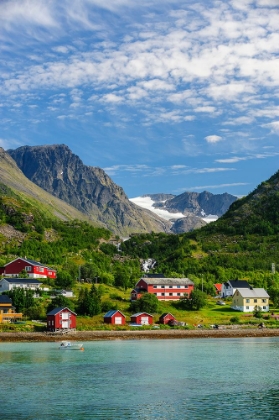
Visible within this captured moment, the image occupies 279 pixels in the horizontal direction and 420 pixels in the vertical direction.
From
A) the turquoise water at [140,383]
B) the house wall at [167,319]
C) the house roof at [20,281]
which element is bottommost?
the turquoise water at [140,383]

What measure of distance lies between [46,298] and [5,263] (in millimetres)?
43948

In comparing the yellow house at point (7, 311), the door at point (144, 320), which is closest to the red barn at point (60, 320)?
the yellow house at point (7, 311)

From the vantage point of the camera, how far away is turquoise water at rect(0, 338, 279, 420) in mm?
38125

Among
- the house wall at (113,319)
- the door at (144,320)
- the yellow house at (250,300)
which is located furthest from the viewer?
the yellow house at (250,300)

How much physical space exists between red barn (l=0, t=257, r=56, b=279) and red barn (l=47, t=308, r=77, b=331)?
48028 millimetres

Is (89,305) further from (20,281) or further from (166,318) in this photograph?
(20,281)

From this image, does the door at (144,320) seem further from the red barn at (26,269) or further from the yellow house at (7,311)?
the red barn at (26,269)

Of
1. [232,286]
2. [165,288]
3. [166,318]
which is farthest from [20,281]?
[232,286]

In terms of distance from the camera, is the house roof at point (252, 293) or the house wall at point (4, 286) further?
the house roof at point (252, 293)

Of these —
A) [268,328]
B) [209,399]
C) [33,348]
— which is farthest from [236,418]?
[268,328]

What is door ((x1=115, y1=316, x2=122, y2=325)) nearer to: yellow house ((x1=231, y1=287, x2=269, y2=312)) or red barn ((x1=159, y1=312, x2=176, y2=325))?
red barn ((x1=159, y1=312, x2=176, y2=325))

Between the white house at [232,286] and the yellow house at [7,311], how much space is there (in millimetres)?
59753

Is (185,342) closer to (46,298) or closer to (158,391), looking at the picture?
(46,298)

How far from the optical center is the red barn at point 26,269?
496 ft
